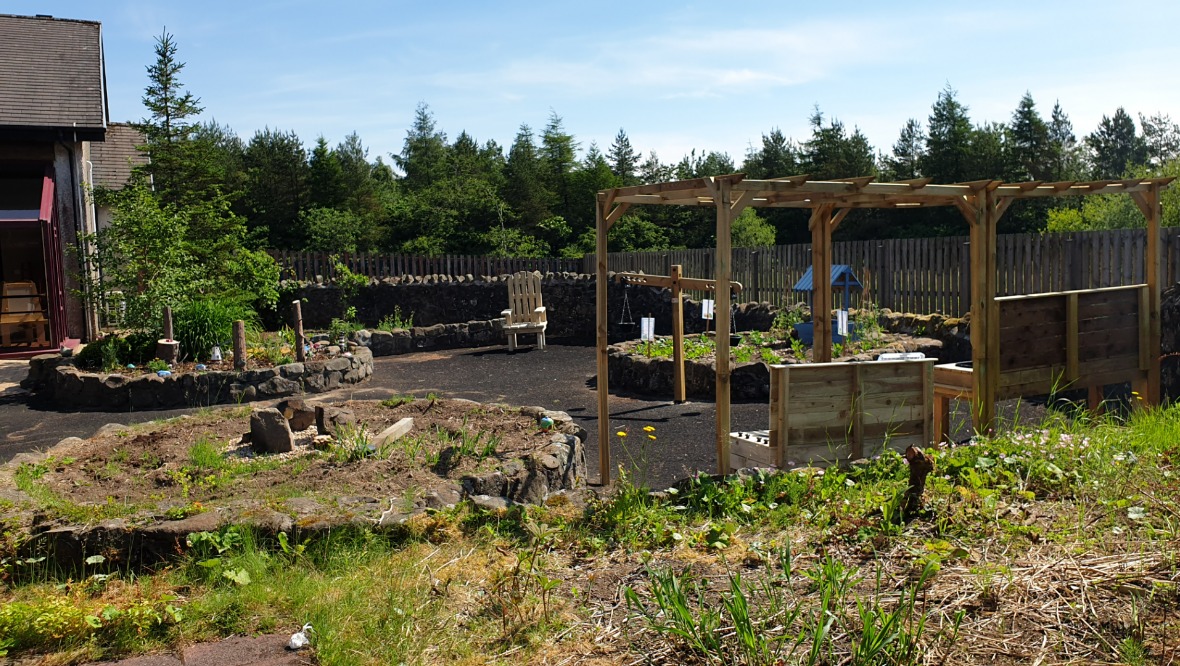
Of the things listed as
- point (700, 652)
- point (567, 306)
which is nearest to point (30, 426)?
point (700, 652)

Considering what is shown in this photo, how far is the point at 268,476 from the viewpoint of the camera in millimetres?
5961

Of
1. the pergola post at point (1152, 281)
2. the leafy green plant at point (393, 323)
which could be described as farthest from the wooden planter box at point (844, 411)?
the leafy green plant at point (393, 323)

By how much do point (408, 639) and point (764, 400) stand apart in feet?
25.1

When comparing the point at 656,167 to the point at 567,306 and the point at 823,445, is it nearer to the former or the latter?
the point at 567,306

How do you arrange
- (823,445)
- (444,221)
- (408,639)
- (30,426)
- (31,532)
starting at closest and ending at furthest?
(408,639) < (31,532) < (823,445) < (30,426) < (444,221)

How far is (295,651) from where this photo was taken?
3461mm

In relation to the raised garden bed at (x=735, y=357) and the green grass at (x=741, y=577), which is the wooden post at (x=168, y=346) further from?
the green grass at (x=741, y=577)

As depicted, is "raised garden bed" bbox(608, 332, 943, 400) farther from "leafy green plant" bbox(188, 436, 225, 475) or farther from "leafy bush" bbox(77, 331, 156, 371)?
"leafy bush" bbox(77, 331, 156, 371)

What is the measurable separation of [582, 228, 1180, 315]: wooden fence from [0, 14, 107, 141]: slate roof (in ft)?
39.8

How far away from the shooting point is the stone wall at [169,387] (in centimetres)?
1059

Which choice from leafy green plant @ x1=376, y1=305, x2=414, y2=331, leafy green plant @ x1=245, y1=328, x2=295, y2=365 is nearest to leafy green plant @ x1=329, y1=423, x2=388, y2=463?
leafy green plant @ x1=245, y1=328, x2=295, y2=365

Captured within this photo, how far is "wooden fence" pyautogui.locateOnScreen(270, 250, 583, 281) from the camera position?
19.9 metres

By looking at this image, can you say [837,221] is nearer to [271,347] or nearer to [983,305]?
[983,305]

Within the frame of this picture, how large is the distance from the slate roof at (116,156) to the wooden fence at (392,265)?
507 centimetres
